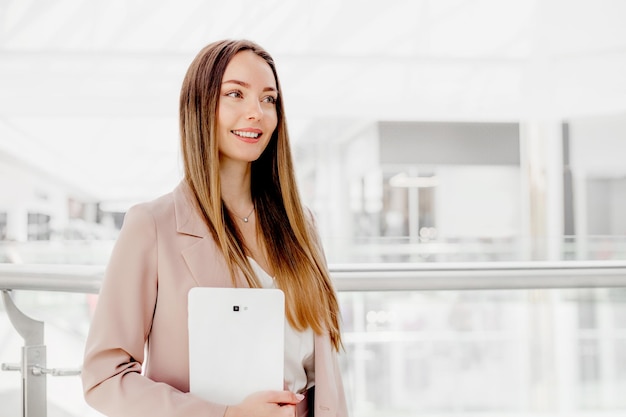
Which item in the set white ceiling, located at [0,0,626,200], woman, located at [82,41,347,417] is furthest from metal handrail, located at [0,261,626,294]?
white ceiling, located at [0,0,626,200]

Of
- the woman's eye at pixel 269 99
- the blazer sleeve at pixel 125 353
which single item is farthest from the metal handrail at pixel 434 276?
the woman's eye at pixel 269 99

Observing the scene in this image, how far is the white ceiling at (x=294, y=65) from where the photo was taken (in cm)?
1117

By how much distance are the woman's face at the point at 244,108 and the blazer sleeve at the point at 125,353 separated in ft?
0.84

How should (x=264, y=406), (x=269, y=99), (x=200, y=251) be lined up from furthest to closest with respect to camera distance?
1. (x=269, y=99)
2. (x=200, y=251)
3. (x=264, y=406)

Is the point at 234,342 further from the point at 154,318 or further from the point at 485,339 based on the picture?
the point at 485,339

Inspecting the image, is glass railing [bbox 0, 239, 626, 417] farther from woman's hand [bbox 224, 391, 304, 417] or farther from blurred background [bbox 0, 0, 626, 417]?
blurred background [bbox 0, 0, 626, 417]

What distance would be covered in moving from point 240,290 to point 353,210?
11.9m

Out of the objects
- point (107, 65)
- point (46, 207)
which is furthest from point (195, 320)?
point (107, 65)

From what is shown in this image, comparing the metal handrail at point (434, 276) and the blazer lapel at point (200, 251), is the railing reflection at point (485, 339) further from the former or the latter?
the blazer lapel at point (200, 251)

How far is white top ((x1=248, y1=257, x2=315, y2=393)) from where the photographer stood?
1.41 meters

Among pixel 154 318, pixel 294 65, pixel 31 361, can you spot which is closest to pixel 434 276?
pixel 154 318

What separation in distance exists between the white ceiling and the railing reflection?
27.9 ft

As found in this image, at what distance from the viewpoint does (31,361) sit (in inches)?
65.8

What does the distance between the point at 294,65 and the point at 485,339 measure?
10722 millimetres
